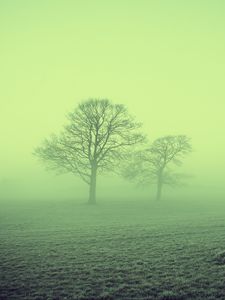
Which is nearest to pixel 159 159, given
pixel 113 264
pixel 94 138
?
pixel 94 138

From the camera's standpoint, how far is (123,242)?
15883 millimetres

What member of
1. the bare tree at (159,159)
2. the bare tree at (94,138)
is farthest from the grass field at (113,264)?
the bare tree at (159,159)

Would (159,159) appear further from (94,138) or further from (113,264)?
(113,264)

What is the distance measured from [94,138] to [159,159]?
18721 millimetres

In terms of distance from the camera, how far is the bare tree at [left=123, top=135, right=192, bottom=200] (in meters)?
49.1

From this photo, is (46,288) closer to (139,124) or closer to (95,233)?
(95,233)

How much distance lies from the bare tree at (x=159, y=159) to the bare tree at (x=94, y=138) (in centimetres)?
1091

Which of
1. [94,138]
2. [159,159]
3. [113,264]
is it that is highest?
[94,138]

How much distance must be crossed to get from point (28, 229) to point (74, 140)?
773 inches

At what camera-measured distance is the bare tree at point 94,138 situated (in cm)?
3725

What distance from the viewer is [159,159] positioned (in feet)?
169

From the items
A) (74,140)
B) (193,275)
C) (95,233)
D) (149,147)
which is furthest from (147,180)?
(193,275)

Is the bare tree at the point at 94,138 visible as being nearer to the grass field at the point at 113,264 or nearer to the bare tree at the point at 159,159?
the bare tree at the point at 159,159

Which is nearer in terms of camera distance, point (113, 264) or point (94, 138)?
point (113, 264)
